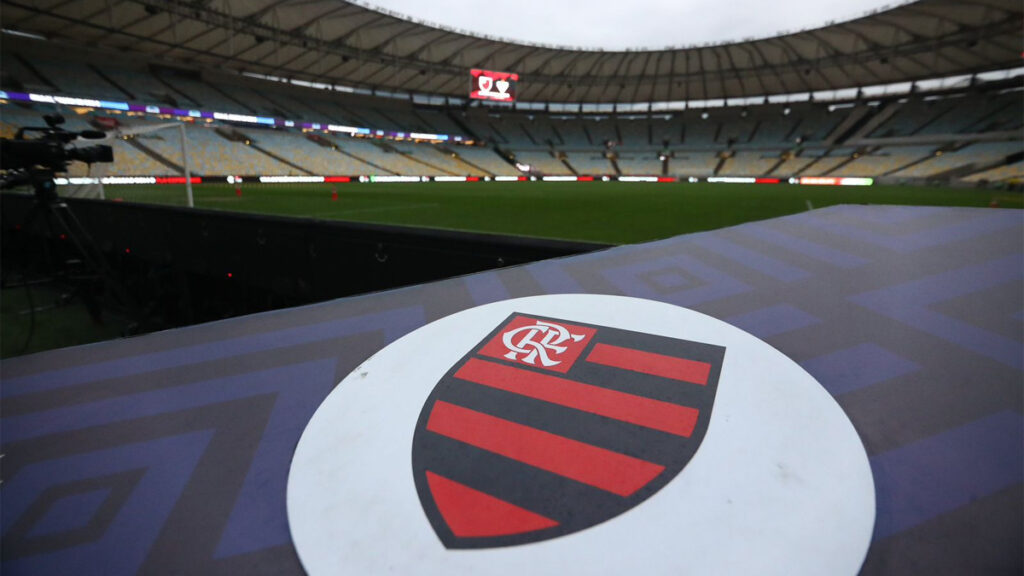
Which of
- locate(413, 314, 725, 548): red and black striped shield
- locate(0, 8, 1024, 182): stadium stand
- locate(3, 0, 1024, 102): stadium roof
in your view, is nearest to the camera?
locate(413, 314, 725, 548): red and black striped shield

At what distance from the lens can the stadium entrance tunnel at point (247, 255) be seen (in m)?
3.86

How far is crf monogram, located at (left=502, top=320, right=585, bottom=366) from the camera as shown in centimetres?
158

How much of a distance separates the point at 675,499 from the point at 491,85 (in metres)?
35.4

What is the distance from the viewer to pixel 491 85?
32406 millimetres

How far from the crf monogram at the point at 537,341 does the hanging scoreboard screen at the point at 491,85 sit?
33.3 metres

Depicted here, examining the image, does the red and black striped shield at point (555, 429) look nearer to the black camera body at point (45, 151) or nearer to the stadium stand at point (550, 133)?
the black camera body at point (45, 151)

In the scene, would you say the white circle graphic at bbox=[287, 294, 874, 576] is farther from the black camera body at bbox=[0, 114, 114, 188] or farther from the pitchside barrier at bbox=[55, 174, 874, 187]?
the pitchside barrier at bbox=[55, 174, 874, 187]

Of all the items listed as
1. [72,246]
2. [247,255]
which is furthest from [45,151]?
[72,246]

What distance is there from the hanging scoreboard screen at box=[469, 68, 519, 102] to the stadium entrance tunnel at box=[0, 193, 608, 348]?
92.4 feet

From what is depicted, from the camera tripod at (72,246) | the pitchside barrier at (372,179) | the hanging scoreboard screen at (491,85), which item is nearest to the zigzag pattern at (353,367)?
the camera tripod at (72,246)

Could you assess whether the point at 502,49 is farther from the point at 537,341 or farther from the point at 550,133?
the point at 537,341

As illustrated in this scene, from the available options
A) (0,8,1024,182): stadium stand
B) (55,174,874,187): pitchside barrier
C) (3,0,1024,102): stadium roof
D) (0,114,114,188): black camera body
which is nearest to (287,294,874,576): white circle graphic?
(0,114,114,188): black camera body

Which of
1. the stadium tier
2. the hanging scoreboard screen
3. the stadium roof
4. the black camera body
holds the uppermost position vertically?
the stadium roof

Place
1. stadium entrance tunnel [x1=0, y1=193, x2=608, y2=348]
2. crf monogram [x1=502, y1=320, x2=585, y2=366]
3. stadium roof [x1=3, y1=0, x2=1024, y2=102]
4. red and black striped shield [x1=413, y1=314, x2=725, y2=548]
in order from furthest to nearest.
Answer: stadium roof [x1=3, y1=0, x2=1024, y2=102] < stadium entrance tunnel [x1=0, y1=193, x2=608, y2=348] < crf monogram [x1=502, y1=320, x2=585, y2=366] < red and black striped shield [x1=413, y1=314, x2=725, y2=548]
